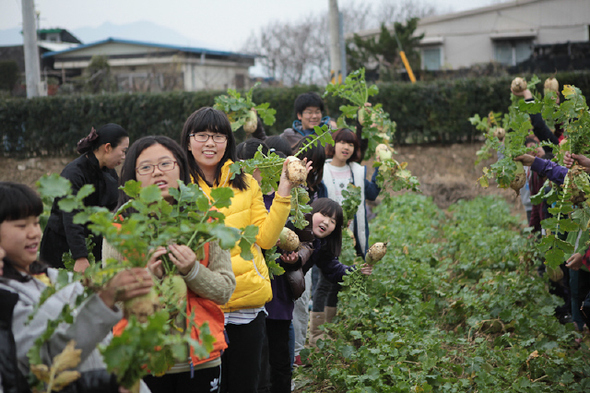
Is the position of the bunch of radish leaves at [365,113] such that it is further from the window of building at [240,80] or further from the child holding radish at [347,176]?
the window of building at [240,80]

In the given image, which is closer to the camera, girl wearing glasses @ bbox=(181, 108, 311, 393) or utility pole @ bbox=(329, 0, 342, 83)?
girl wearing glasses @ bbox=(181, 108, 311, 393)

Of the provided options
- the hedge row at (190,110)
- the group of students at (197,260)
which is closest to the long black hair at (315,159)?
the group of students at (197,260)

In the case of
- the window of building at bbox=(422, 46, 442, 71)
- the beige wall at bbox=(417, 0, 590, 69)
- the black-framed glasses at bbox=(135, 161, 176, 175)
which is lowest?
the black-framed glasses at bbox=(135, 161, 176, 175)

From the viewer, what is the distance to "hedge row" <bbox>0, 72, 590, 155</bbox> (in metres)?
15.1

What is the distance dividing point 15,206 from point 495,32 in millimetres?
26877

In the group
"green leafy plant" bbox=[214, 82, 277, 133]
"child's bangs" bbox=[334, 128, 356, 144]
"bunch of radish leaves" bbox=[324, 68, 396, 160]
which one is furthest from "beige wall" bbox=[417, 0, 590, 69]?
"green leafy plant" bbox=[214, 82, 277, 133]

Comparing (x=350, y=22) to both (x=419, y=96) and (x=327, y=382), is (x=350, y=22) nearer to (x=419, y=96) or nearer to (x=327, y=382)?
(x=419, y=96)

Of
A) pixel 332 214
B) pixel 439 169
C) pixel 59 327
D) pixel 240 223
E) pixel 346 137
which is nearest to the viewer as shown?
pixel 59 327

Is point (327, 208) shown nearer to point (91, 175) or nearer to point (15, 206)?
point (91, 175)

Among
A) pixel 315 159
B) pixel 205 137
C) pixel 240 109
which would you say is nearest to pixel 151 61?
pixel 240 109

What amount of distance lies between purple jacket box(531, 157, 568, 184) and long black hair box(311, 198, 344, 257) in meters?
1.48

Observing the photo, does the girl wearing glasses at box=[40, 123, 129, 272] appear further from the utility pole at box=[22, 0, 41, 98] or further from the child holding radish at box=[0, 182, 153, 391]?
the utility pole at box=[22, 0, 41, 98]

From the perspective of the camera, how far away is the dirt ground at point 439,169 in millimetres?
12406

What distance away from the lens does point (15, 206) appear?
195 cm
